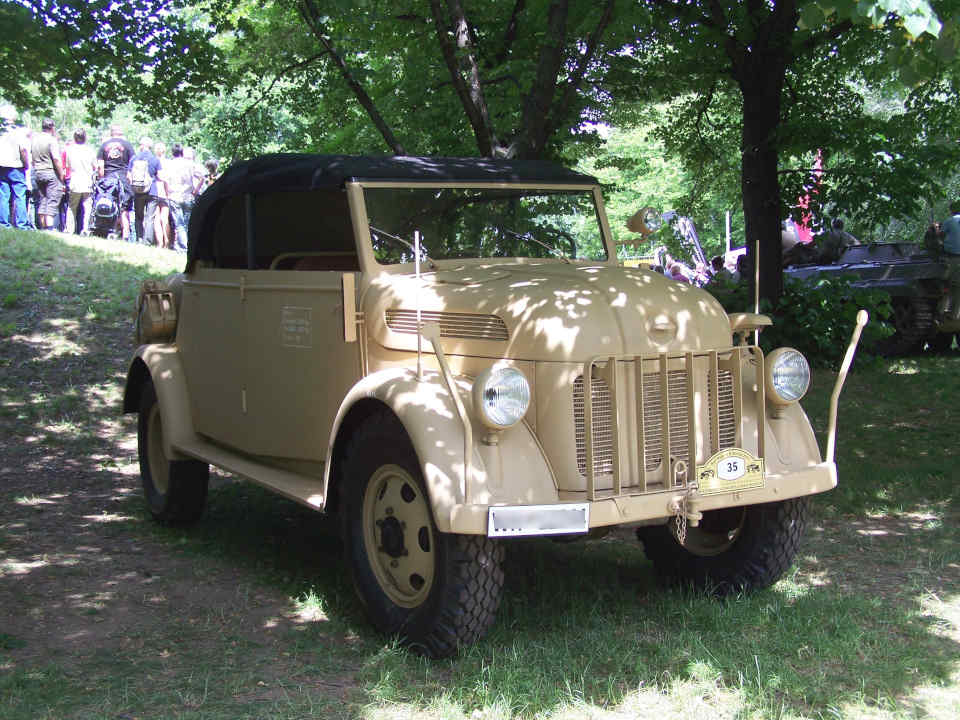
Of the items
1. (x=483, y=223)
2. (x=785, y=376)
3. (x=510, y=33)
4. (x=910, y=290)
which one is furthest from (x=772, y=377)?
(x=910, y=290)

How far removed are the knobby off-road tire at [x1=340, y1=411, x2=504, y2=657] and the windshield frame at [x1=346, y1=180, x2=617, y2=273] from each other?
0.91 m

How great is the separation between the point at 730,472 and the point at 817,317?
29.5ft

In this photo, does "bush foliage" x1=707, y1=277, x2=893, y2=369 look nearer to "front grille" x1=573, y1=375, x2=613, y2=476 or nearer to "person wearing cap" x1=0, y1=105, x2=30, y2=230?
"front grille" x1=573, y1=375, x2=613, y2=476

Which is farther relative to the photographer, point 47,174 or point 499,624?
point 47,174

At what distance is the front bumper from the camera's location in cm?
397

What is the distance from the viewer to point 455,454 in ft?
13.5

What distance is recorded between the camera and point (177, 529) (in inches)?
261

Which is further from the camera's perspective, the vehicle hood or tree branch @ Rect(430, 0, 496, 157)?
tree branch @ Rect(430, 0, 496, 157)

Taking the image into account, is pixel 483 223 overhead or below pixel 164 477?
overhead

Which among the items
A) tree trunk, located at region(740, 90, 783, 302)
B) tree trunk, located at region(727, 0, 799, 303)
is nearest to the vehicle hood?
tree trunk, located at region(727, 0, 799, 303)

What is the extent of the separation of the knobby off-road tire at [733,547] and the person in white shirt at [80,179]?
1369cm

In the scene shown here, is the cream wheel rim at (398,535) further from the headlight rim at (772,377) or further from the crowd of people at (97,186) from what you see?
the crowd of people at (97,186)

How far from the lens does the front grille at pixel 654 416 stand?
4344 millimetres

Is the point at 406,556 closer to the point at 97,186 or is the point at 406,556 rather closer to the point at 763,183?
the point at 763,183
